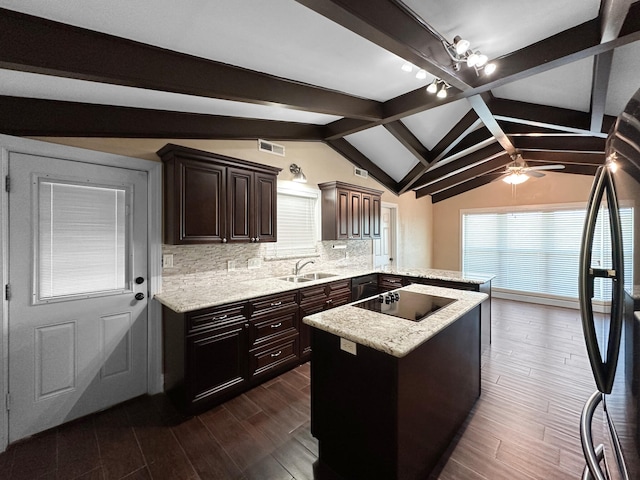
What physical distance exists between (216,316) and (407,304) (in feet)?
5.38

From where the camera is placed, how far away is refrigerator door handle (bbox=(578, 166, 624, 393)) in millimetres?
756

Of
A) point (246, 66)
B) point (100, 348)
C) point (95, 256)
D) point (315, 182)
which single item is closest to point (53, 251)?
point (95, 256)

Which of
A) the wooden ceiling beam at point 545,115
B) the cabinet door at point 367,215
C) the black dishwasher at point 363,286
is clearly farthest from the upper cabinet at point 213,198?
the wooden ceiling beam at point 545,115

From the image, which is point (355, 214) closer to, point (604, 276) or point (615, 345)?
point (604, 276)

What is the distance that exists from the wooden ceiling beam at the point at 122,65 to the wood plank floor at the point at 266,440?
246cm

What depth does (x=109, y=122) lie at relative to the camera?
7.49 feet

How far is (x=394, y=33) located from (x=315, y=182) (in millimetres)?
2686

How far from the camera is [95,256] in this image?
2295 mm

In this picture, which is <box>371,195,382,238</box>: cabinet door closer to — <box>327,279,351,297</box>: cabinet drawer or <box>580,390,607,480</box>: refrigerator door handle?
<box>327,279,351,297</box>: cabinet drawer

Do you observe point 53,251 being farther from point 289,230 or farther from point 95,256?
point 289,230

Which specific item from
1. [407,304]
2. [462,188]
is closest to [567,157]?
[462,188]

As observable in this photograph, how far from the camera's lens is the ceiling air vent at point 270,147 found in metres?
3.45

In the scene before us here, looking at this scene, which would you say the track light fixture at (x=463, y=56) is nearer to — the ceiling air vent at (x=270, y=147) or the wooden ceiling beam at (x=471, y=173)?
the ceiling air vent at (x=270, y=147)

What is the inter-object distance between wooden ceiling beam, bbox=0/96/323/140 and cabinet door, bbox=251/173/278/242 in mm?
581
